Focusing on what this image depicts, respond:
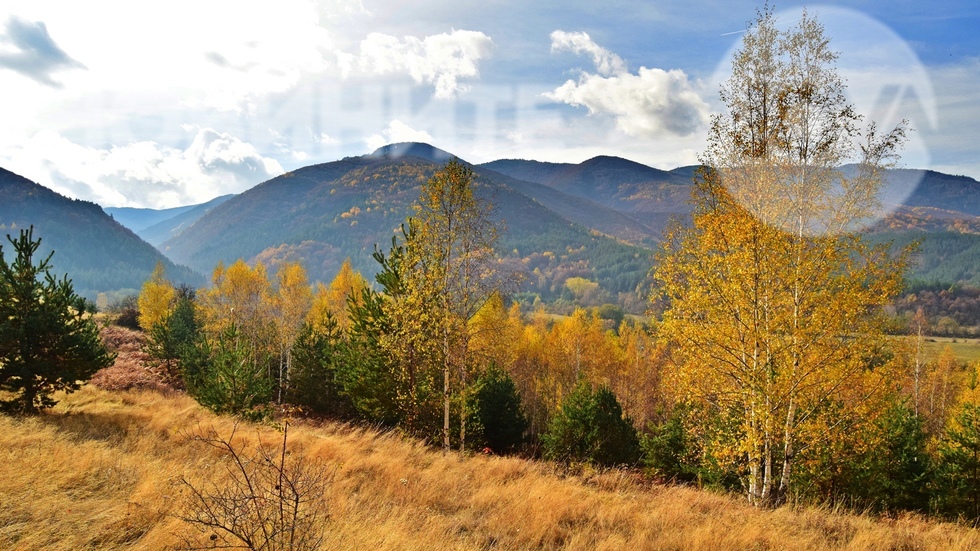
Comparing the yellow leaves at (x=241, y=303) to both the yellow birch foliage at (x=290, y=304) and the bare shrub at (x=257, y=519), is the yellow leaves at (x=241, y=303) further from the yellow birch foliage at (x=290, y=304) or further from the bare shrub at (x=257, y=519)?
the bare shrub at (x=257, y=519)

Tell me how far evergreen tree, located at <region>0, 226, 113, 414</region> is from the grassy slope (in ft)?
8.17

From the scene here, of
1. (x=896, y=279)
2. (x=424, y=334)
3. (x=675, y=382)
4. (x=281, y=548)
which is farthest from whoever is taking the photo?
(x=424, y=334)

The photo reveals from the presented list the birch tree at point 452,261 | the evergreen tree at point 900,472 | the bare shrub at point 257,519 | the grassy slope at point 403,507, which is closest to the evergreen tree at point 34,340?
the grassy slope at point 403,507

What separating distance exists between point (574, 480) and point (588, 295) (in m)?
175

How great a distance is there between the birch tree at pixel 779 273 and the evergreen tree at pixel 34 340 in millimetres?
17068

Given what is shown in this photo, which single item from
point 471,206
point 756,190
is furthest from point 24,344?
point 756,190

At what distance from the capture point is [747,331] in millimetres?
12203

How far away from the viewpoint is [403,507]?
7.82 metres

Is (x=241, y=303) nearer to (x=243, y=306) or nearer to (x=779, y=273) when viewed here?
(x=243, y=306)

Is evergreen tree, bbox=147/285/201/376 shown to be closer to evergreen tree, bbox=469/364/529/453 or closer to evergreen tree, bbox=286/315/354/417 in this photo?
evergreen tree, bbox=286/315/354/417

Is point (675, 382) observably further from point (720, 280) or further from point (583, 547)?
point (583, 547)

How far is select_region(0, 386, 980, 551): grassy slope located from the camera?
571 cm

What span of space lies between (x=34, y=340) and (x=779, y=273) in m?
20.4

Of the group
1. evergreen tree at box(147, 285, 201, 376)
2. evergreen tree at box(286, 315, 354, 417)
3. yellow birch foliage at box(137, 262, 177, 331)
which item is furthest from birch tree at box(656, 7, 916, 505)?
yellow birch foliage at box(137, 262, 177, 331)
